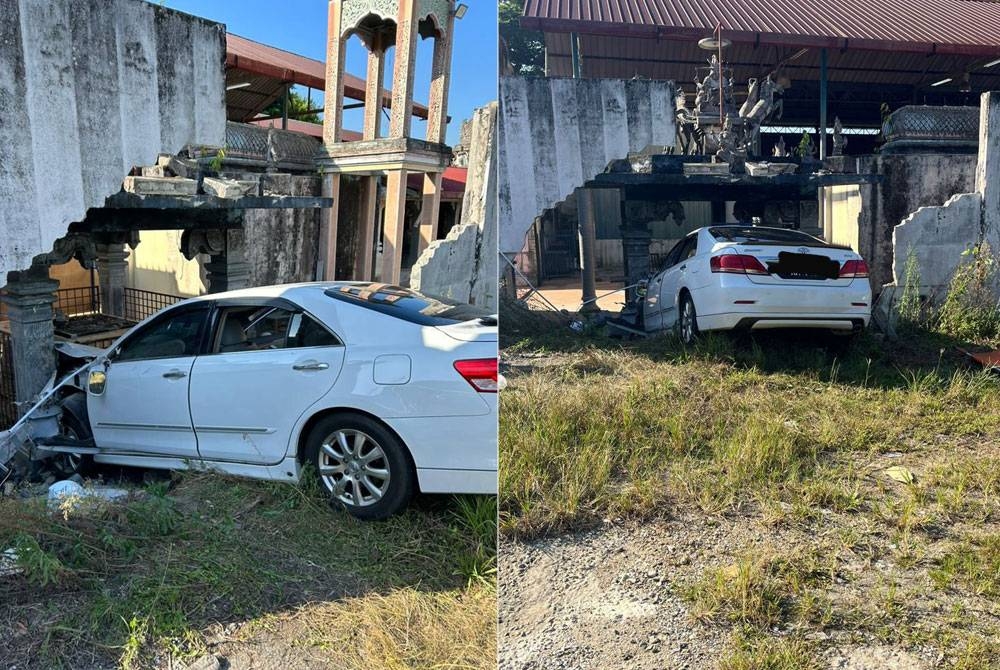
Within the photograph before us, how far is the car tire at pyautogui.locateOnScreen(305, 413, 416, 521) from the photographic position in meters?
2.31

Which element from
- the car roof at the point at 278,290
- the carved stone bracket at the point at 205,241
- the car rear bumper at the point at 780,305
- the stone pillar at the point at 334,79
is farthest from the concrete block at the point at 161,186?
the car rear bumper at the point at 780,305

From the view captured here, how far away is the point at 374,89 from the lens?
2.50 meters

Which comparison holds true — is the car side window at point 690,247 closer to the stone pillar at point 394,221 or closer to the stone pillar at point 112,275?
the stone pillar at point 394,221

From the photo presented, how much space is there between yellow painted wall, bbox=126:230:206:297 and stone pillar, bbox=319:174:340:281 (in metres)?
0.54

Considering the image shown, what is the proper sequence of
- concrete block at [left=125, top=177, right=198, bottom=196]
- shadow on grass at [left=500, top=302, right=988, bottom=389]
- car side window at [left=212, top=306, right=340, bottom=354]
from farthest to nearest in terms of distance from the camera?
concrete block at [left=125, top=177, right=198, bottom=196], car side window at [left=212, top=306, right=340, bottom=354], shadow on grass at [left=500, top=302, right=988, bottom=389]

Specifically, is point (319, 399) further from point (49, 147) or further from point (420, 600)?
point (49, 147)

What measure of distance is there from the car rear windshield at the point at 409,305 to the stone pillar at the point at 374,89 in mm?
498

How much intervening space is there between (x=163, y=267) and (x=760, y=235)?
2.22 metres

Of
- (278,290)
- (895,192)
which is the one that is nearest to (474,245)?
(278,290)

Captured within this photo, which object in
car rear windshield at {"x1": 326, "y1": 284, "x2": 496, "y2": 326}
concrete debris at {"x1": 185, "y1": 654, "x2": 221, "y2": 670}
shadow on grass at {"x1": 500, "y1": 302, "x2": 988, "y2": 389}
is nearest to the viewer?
shadow on grass at {"x1": 500, "y1": 302, "x2": 988, "y2": 389}

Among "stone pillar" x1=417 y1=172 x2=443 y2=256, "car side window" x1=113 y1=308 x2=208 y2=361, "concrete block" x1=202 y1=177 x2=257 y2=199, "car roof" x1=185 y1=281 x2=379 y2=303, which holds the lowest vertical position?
"car side window" x1=113 y1=308 x2=208 y2=361

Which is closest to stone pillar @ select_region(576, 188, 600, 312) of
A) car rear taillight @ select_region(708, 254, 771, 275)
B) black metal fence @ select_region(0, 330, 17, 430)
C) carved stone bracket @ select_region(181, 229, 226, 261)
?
car rear taillight @ select_region(708, 254, 771, 275)

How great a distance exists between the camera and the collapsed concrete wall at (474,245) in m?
2.09

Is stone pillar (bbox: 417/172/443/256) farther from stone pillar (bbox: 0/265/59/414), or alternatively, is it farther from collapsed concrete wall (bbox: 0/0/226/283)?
stone pillar (bbox: 0/265/59/414)
